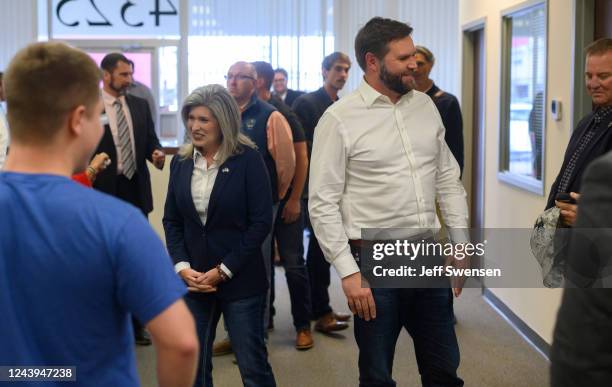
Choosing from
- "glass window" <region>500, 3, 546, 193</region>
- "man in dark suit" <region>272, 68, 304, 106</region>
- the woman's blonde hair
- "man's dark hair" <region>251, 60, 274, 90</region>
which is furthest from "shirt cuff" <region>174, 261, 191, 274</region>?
"man in dark suit" <region>272, 68, 304, 106</region>

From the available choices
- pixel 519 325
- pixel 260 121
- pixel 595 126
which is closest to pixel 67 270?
pixel 595 126

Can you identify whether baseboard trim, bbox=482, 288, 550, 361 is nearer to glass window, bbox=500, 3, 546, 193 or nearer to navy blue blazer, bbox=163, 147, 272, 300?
glass window, bbox=500, 3, 546, 193

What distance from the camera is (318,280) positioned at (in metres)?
5.33

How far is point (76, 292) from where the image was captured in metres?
1.49

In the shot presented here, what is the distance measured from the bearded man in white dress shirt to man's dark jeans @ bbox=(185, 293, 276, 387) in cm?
42

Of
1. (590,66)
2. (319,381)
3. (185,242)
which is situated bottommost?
(319,381)

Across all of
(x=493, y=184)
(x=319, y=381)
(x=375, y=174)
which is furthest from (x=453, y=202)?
(x=493, y=184)

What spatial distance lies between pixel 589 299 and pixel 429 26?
8.95 meters

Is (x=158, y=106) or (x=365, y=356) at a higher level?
(x=158, y=106)

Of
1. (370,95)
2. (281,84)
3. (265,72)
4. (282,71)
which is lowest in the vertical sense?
(370,95)

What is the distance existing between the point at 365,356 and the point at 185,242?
84 centimetres

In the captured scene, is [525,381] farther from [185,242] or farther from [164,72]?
[164,72]

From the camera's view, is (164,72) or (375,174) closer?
(375,174)

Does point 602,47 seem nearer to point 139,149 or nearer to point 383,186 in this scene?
point 383,186
